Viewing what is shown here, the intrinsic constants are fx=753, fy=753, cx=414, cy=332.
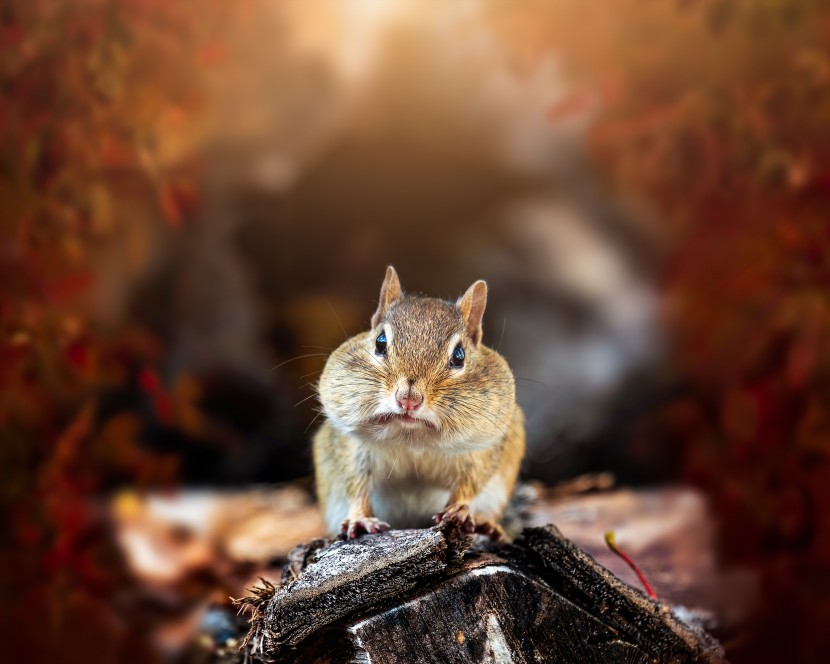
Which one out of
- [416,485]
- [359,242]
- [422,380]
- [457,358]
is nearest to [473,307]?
[457,358]

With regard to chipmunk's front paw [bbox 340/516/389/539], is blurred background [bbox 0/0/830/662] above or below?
above

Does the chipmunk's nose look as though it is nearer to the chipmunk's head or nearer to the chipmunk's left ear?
the chipmunk's head

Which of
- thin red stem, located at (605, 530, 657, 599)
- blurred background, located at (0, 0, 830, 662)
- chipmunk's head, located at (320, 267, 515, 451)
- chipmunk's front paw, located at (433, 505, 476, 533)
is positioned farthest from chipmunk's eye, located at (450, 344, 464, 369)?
blurred background, located at (0, 0, 830, 662)

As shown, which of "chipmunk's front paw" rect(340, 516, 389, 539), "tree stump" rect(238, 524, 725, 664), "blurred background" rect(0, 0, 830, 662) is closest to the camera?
"tree stump" rect(238, 524, 725, 664)

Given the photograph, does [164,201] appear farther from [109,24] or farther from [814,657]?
[814,657]

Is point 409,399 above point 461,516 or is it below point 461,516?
above

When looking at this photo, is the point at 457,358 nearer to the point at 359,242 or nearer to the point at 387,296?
the point at 387,296

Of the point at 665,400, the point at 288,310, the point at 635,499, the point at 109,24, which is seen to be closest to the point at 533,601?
the point at 635,499

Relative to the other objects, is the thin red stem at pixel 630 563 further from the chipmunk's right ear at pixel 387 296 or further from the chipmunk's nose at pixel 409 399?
the chipmunk's right ear at pixel 387 296
